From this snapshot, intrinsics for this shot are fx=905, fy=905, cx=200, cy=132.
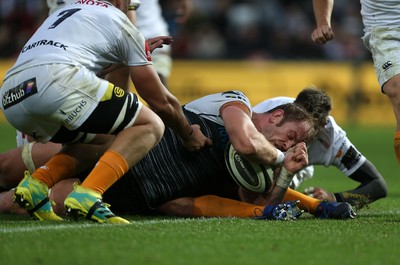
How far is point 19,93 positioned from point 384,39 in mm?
2514

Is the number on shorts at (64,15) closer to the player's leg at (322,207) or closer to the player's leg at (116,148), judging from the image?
the player's leg at (116,148)

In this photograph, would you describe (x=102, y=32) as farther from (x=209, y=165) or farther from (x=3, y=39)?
(x=3, y=39)

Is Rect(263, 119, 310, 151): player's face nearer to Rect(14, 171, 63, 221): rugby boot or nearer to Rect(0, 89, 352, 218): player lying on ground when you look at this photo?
Rect(0, 89, 352, 218): player lying on ground

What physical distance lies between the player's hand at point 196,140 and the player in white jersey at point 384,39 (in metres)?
1.12

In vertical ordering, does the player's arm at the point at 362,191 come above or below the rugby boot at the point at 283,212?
below

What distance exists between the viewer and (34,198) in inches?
211

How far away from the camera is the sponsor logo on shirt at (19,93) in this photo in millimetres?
5105

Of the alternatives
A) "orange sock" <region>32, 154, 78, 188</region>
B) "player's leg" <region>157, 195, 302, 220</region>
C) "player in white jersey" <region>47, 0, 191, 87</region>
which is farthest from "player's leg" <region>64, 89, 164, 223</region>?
"player in white jersey" <region>47, 0, 191, 87</region>

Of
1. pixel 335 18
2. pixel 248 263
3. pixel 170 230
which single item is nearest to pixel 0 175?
pixel 170 230

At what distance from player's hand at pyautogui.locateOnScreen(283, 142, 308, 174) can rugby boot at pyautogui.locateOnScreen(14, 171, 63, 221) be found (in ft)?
4.76

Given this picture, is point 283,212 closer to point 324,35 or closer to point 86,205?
point 86,205

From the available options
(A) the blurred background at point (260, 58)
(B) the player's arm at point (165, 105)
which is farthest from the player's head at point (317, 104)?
(A) the blurred background at point (260, 58)

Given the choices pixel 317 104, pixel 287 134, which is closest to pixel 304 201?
pixel 287 134

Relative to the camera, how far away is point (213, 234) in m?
4.77
